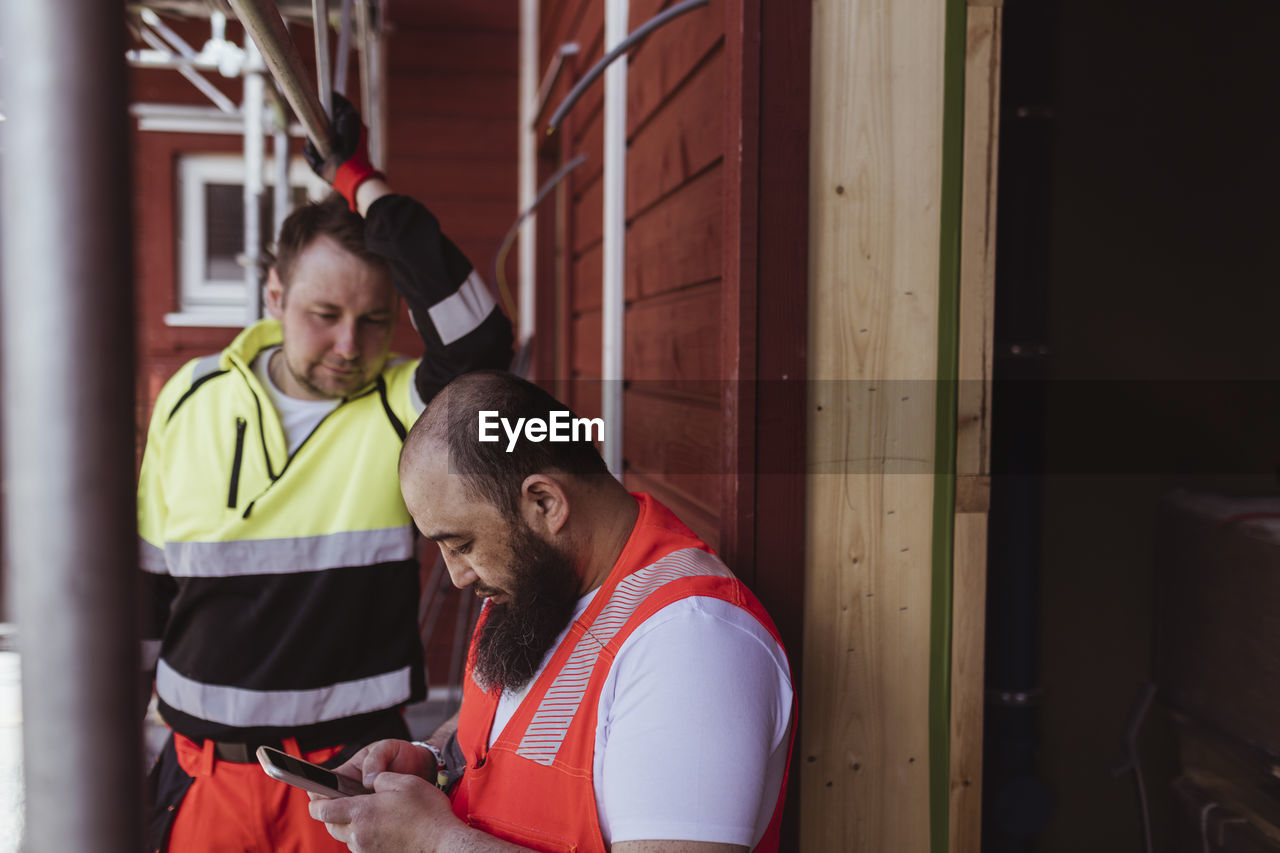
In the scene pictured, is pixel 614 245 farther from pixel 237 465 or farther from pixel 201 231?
pixel 201 231

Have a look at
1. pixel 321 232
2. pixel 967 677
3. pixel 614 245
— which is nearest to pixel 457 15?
pixel 614 245

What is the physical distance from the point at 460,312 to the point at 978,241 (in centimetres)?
83

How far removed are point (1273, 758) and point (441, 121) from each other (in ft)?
15.0

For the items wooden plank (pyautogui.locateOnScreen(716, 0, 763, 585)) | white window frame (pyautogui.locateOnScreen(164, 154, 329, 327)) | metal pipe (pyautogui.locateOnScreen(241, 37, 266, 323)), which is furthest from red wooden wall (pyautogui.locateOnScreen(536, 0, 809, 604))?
white window frame (pyautogui.locateOnScreen(164, 154, 329, 327))

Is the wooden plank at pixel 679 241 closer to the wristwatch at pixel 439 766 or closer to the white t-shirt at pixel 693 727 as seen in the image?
the white t-shirt at pixel 693 727

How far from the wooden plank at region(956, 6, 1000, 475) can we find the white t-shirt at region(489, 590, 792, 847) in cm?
53

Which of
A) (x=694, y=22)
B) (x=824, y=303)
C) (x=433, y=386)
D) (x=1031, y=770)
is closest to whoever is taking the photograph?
(x=824, y=303)

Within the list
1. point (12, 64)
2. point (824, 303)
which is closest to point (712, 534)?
point (824, 303)

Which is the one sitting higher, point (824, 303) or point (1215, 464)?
point (824, 303)

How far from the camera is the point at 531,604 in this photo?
4.04 feet

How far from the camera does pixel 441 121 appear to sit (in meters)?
4.95

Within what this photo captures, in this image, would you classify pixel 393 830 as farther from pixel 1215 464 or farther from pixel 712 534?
pixel 1215 464

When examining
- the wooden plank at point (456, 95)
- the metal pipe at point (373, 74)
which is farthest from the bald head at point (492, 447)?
the wooden plank at point (456, 95)

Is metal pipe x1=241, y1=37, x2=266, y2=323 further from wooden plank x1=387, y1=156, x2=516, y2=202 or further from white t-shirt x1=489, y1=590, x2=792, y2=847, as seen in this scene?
white t-shirt x1=489, y1=590, x2=792, y2=847
